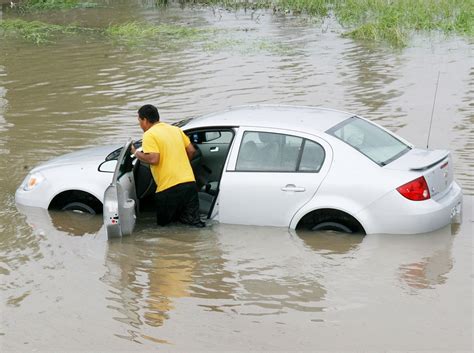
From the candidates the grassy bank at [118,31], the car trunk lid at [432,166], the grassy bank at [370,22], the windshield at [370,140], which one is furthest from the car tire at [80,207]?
the grassy bank at [118,31]

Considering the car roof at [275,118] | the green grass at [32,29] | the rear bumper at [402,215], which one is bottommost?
the rear bumper at [402,215]

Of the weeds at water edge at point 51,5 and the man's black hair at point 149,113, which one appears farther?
the weeds at water edge at point 51,5

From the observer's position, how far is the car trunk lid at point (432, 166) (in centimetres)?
941

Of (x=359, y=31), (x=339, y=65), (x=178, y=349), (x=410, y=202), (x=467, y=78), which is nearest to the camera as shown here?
(x=178, y=349)

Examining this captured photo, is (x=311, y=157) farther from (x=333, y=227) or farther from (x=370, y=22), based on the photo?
(x=370, y=22)

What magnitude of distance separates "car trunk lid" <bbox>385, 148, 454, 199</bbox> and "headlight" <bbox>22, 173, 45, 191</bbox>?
392 cm

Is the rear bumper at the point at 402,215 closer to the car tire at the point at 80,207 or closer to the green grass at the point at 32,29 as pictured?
the car tire at the point at 80,207

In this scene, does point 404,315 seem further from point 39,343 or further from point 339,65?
point 339,65

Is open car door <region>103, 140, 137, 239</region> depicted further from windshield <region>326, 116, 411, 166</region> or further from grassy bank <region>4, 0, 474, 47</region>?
grassy bank <region>4, 0, 474, 47</region>

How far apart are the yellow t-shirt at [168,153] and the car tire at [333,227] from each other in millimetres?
1406

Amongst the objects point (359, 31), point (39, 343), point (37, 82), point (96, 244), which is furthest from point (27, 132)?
point (359, 31)

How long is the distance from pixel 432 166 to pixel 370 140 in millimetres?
772

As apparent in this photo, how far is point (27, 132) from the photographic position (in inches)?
611

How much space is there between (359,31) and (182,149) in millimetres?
14880
